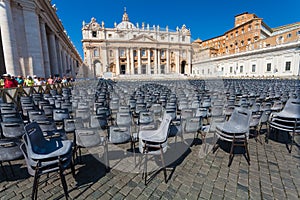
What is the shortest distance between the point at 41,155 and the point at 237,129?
152 inches

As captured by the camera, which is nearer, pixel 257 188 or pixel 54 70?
pixel 257 188

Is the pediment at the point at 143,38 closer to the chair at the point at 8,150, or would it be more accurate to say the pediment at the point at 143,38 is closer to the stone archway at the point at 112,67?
the stone archway at the point at 112,67

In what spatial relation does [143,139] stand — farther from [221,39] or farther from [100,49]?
[221,39]

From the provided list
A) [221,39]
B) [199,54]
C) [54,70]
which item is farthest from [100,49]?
[221,39]

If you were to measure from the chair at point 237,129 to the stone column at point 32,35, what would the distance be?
819 inches

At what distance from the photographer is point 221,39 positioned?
239 feet

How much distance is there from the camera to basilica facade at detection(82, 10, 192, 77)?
205 ft

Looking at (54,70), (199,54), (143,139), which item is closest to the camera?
(143,139)

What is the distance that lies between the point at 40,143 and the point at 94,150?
1.56 metres

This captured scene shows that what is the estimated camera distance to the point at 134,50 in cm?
6775

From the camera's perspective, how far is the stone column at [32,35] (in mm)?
17141

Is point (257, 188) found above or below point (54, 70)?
below

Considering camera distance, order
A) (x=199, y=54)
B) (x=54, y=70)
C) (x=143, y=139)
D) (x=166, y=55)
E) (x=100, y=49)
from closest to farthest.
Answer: (x=143, y=139) < (x=54, y=70) < (x=100, y=49) < (x=166, y=55) < (x=199, y=54)

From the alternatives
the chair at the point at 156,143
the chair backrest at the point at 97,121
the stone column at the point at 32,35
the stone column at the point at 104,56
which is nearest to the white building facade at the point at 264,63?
the chair at the point at 156,143
